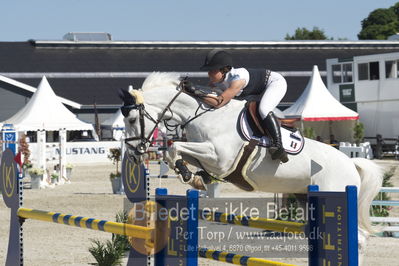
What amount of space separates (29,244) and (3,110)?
31738 millimetres

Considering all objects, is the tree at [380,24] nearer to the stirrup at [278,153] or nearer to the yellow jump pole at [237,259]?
the stirrup at [278,153]

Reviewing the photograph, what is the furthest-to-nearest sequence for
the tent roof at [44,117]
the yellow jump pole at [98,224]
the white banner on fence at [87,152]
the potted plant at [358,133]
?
the potted plant at [358,133]
the white banner on fence at [87,152]
the tent roof at [44,117]
the yellow jump pole at [98,224]

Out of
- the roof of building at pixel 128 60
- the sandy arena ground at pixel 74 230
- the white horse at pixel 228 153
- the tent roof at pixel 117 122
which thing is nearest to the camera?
the white horse at pixel 228 153

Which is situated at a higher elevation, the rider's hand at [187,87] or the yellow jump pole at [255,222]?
the rider's hand at [187,87]

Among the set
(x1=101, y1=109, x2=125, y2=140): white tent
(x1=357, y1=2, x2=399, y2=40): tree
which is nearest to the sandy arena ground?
(x1=101, y1=109, x2=125, y2=140): white tent

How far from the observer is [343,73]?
32062mm

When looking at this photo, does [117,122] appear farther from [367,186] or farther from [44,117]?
[367,186]

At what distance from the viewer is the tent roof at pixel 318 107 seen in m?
27.5

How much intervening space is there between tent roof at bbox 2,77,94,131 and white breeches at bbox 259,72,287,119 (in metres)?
16.4

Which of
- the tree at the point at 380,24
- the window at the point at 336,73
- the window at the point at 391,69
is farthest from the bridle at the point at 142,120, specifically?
the tree at the point at 380,24

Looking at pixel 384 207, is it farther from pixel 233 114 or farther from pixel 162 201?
pixel 162 201

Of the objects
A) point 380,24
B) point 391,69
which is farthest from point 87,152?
point 380,24

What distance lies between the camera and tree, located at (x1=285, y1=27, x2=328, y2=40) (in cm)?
7270

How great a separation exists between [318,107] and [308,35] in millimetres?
46602
